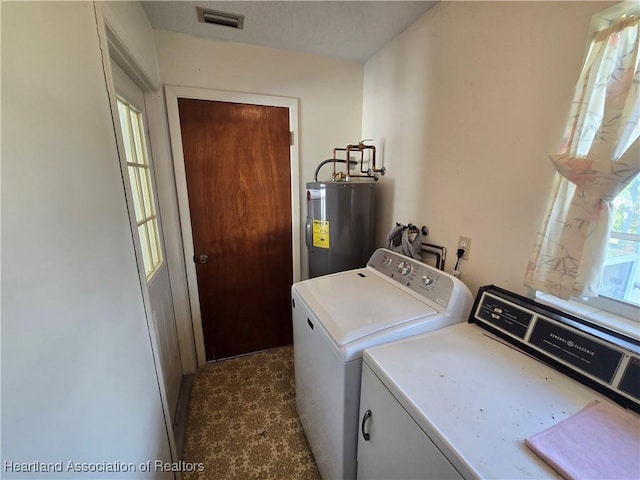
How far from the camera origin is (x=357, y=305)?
1.22 m

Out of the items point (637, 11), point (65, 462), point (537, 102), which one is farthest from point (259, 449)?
point (637, 11)

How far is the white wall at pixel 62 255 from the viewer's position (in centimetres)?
48

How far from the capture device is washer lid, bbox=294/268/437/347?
3.44 ft

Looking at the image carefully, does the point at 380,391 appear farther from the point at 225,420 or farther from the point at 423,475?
the point at 225,420

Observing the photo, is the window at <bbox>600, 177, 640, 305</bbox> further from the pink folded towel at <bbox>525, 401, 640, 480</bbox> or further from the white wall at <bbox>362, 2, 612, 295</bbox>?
the pink folded towel at <bbox>525, 401, 640, 480</bbox>

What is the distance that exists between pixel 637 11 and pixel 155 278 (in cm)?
228

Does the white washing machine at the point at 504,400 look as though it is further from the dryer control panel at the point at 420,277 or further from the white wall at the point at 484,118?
the white wall at the point at 484,118

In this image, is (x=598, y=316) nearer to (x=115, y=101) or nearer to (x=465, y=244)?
(x=465, y=244)

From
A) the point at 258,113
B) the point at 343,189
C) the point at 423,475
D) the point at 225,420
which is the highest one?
the point at 258,113

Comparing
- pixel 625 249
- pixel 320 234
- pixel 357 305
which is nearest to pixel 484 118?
pixel 625 249

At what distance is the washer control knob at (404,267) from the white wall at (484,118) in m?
0.25

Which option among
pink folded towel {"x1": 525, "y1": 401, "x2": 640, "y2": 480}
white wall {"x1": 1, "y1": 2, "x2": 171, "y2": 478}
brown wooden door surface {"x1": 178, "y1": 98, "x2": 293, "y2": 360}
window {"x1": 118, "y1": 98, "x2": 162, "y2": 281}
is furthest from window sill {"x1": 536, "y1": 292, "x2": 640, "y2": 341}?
window {"x1": 118, "y1": 98, "x2": 162, "y2": 281}

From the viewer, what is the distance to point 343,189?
185 centimetres

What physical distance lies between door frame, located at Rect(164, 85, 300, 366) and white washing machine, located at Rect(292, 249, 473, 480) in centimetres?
86
